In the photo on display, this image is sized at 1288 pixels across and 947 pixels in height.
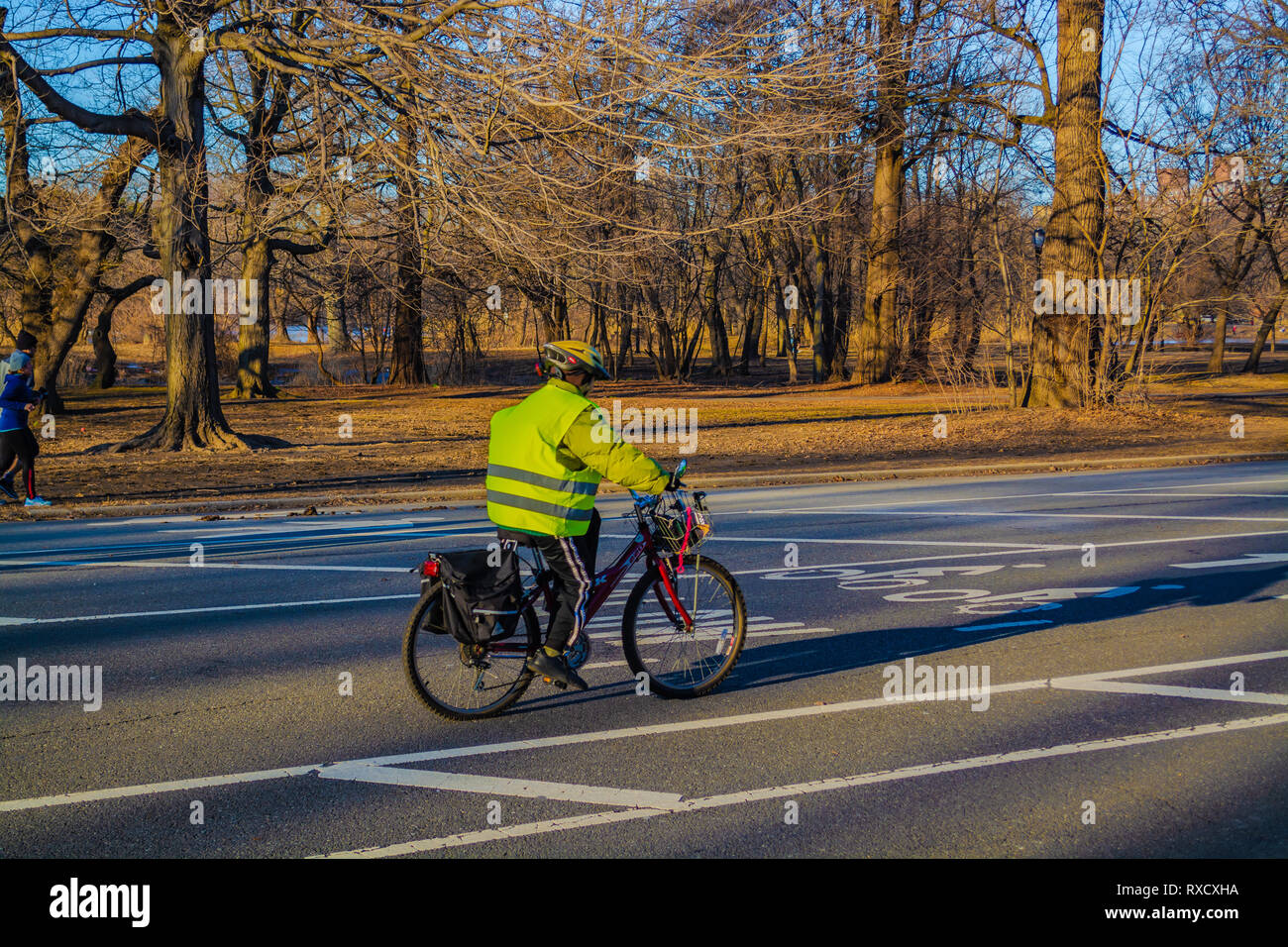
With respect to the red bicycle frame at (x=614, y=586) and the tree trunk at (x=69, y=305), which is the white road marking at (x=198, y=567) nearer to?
the red bicycle frame at (x=614, y=586)

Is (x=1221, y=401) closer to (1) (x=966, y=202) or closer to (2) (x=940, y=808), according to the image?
(1) (x=966, y=202)

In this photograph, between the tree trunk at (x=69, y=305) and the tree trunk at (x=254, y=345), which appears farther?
the tree trunk at (x=254, y=345)

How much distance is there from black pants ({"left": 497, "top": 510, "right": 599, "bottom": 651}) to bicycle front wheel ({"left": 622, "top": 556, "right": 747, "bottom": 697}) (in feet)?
1.36

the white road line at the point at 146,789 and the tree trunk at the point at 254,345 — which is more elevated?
the tree trunk at the point at 254,345

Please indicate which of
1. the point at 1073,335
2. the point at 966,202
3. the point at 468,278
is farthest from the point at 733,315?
the point at 1073,335

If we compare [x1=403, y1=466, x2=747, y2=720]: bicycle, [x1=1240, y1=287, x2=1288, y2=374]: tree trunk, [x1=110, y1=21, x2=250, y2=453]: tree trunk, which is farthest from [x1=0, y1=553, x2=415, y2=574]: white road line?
[x1=1240, y1=287, x2=1288, y2=374]: tree trunk

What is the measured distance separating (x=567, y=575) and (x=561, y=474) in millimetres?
562

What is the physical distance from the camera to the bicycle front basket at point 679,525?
602 cm

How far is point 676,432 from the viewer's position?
2473 centimetres

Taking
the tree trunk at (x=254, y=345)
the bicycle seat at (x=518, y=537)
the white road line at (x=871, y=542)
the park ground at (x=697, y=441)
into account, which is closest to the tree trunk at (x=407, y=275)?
the park ground at (x=697, y=441)

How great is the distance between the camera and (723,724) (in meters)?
5.67

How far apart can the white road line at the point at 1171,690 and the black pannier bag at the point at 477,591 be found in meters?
3.22

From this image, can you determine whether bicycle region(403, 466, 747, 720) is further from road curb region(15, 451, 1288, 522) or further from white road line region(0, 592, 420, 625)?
road curb region(15, 451, 1288, 522)
